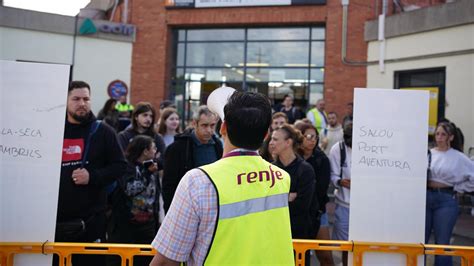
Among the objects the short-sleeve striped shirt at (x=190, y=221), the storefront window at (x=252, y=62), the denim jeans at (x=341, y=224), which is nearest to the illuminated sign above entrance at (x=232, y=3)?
the storefront window at (x=252, y=62)

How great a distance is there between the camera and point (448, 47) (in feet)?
33.9

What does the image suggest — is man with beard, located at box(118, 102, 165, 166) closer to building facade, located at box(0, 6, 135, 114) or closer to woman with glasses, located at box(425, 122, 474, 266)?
woman with glasses, located at box(425, 122, 474, 266)

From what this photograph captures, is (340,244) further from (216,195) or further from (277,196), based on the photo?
(216,195)

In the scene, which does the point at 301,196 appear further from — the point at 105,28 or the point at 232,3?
the point at 105,28

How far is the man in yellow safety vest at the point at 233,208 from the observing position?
1.75 metres

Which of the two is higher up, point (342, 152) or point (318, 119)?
point (318, 119)

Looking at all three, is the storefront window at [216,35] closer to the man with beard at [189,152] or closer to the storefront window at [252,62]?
the storefront window at [252,62]

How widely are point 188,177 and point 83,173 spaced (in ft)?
6.27

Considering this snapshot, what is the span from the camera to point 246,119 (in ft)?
6.09

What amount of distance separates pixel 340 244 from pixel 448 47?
8.67 meters

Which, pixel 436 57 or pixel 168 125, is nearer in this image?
pixel 168 125

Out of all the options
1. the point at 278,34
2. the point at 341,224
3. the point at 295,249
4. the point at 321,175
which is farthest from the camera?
the point at 278,34

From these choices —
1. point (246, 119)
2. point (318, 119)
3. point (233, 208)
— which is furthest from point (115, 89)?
point (233, 208)

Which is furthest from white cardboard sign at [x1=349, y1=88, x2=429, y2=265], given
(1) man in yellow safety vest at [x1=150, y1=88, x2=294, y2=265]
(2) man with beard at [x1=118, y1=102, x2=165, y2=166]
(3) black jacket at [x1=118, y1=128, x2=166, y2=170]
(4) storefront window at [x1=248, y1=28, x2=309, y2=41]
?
(4) storefront window at [x1=248, y1=28, x2=309, y2=41]
